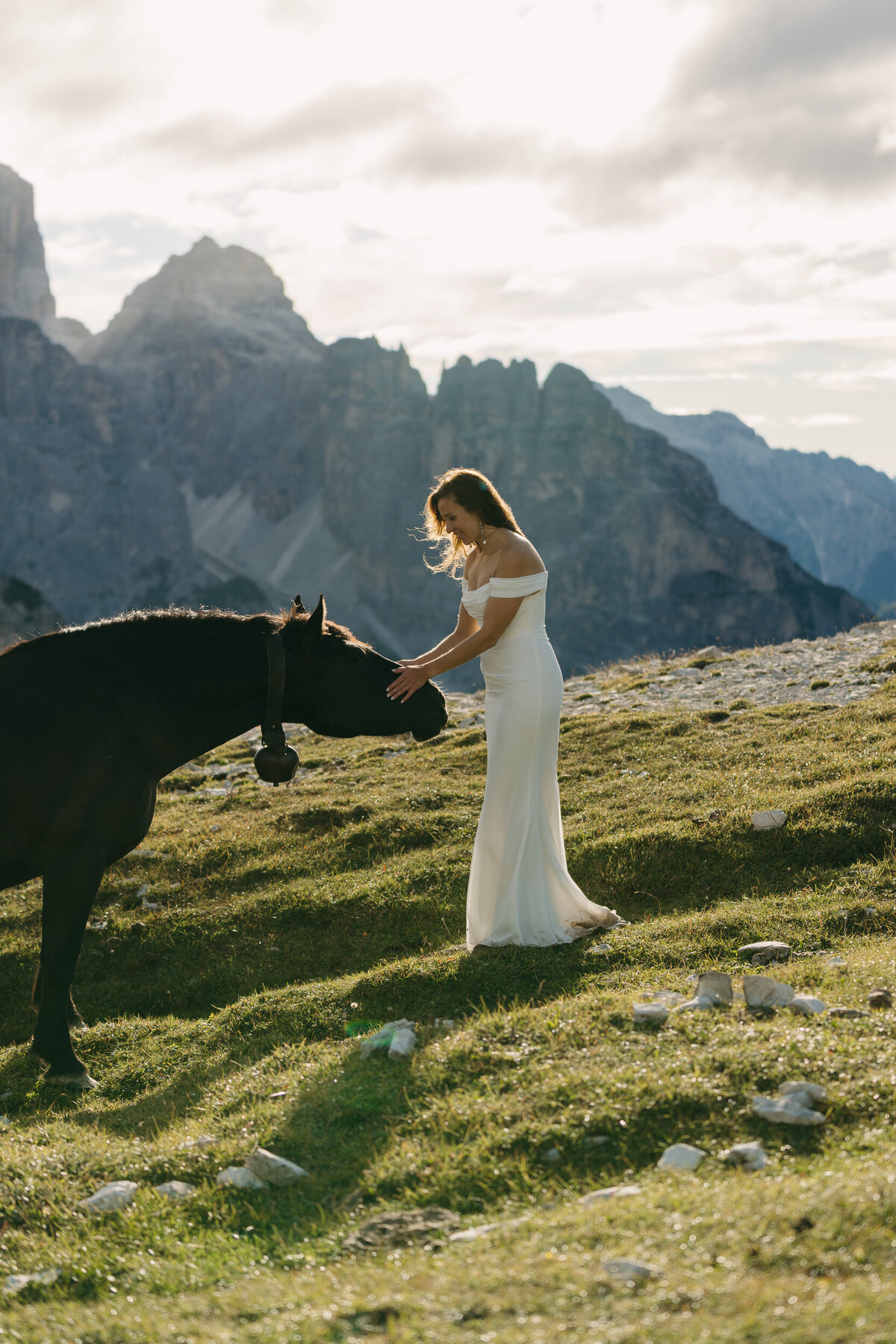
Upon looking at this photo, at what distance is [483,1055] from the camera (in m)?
5.70

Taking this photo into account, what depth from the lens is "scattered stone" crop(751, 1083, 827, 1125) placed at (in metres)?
4.48

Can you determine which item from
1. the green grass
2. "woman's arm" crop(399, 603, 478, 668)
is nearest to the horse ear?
"woman's arm" crop(399, 603, 478, 668)

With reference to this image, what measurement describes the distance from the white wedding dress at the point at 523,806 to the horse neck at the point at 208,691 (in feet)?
6.50

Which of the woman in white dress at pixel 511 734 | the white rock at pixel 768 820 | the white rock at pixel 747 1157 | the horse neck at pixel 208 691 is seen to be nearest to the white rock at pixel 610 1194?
the white rock at pixel 747 1157

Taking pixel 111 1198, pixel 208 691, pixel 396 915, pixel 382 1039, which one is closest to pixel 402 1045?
pixel 382 1039

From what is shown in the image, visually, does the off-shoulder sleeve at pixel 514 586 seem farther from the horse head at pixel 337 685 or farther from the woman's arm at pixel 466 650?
the horse head at pixel 337 685

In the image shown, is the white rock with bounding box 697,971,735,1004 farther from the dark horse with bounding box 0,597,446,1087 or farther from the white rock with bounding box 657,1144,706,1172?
the dark horse with bounding box 0,597,446,1087

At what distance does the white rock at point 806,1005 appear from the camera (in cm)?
569

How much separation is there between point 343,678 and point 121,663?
178 cm

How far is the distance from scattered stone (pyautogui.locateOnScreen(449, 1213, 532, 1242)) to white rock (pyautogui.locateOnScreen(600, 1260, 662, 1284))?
648mm

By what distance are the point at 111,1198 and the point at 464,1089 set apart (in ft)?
6.21

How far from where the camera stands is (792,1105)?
4559mm

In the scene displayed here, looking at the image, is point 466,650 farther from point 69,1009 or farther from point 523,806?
point 69,1009

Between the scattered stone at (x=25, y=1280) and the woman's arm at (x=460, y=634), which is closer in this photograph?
the scattered stone at (x=25, y=1280)
